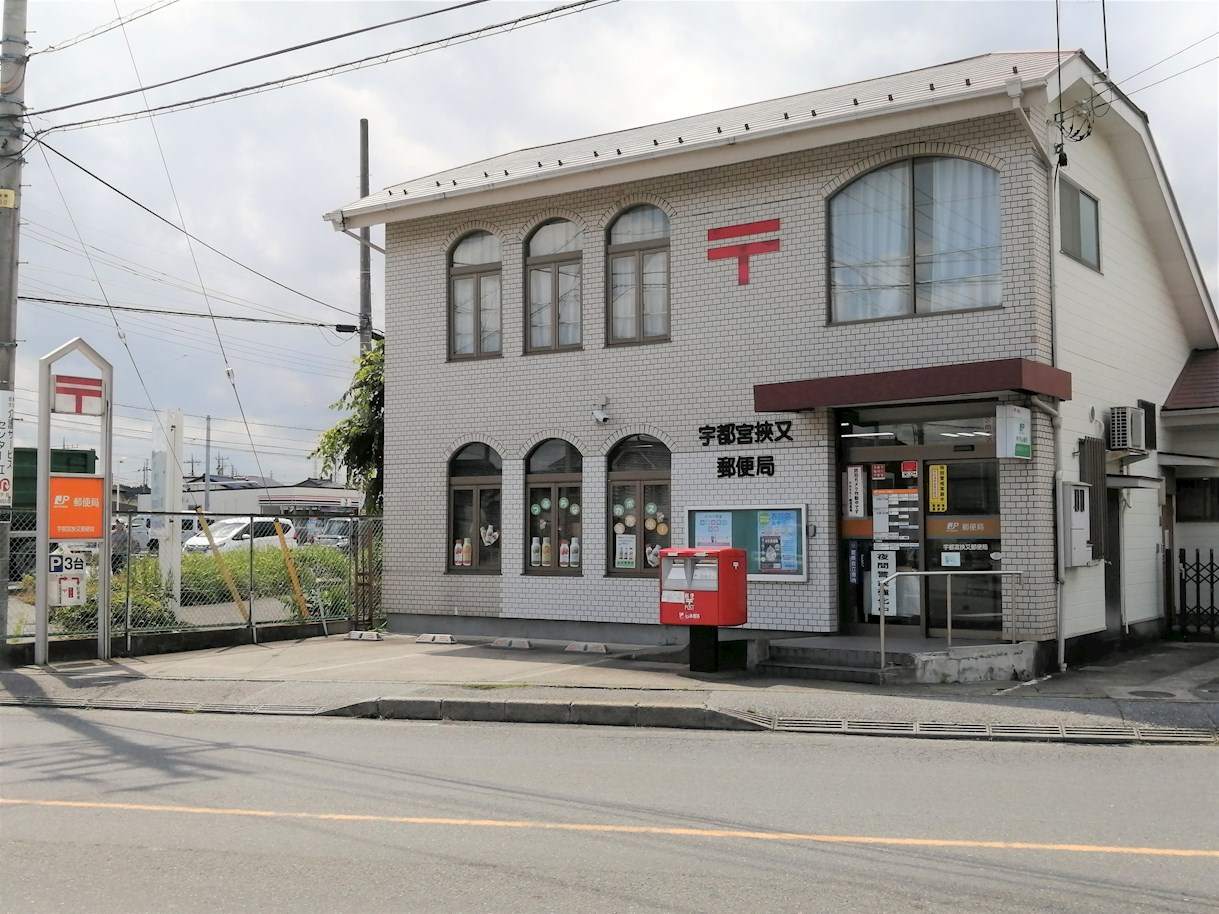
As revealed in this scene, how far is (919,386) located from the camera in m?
13.2

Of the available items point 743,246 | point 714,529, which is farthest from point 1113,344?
point 714,529

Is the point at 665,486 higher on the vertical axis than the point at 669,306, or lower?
lower

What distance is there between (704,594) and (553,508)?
15.5 feet

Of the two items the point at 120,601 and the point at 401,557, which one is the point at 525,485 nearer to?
the point at 401,557

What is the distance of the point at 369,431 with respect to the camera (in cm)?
2166

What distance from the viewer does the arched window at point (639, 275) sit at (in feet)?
54.0

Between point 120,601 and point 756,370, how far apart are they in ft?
31.3

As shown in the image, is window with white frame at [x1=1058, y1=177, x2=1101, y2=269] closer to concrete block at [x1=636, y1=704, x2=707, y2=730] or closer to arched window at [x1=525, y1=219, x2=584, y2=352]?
arched window at [x1=525, y1=219, x2=584, y2=352]

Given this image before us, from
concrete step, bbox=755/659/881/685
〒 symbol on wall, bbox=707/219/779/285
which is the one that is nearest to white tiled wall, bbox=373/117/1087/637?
〒 symbol on wall, bbox=707/219/779/285

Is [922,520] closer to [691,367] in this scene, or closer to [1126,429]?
[1126,429]

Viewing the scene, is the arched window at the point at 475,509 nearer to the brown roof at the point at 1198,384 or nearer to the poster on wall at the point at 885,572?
the poster on wall at the point at 885,572

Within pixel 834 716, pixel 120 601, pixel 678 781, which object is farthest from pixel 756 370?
pixel 120 601

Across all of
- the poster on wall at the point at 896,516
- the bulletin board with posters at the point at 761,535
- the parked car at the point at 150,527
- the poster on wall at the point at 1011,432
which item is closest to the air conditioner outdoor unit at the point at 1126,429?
A: the poster on wall at the point at 1011,432

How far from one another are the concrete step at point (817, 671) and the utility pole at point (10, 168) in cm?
995
